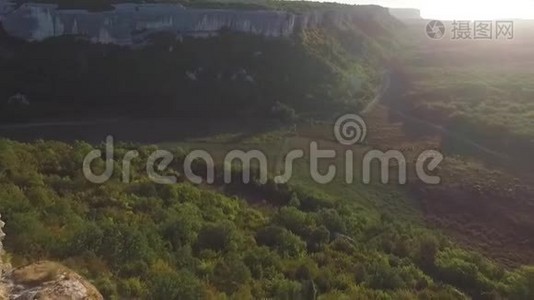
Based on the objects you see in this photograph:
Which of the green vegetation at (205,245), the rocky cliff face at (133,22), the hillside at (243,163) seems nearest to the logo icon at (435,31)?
the hillside at (243,163)

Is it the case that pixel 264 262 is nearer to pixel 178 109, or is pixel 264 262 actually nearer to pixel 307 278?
pixel 307 278

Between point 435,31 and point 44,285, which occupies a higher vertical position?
point 435,31

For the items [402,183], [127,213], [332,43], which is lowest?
[402,183]

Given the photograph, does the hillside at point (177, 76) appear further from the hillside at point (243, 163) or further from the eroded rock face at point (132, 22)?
the eroded rock face at point (132, 22)

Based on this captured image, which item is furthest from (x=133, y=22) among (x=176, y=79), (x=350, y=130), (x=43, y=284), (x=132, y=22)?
(x=43, y=284)

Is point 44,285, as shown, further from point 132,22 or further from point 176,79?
point 132,22

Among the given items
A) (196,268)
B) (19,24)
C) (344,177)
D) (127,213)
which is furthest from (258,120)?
(196,268)
